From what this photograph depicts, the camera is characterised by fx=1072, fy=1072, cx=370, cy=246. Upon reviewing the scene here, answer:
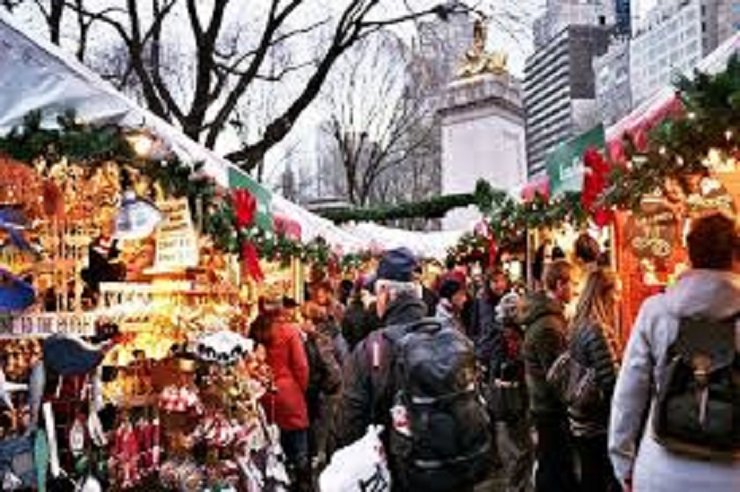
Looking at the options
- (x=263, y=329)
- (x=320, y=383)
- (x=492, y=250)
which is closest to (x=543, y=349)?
(x=263, y=329)

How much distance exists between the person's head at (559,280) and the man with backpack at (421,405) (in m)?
3.09

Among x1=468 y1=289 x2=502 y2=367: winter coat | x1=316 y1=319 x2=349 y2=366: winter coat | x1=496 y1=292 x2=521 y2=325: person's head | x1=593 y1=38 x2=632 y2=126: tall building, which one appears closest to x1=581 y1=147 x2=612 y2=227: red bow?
x1=468 y1=289 x2=502 y2=367: winter coat

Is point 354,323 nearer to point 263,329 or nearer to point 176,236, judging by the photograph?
point 263,329

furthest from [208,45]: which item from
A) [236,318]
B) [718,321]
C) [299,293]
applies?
[718,321]

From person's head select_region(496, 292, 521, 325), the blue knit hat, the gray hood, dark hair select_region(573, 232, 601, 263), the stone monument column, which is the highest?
the stone monument column

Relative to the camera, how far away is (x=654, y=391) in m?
4.26

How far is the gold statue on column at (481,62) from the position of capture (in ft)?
103

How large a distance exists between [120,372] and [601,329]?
3.15 metres

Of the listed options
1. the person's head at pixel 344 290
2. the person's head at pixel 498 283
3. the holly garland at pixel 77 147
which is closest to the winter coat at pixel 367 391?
the holly garland at pixel 77 147

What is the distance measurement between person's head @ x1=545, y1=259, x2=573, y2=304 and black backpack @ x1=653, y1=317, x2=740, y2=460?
13.0 ft

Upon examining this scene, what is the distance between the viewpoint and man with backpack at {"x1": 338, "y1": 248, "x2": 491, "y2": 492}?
4875mm

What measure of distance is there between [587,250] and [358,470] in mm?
4039

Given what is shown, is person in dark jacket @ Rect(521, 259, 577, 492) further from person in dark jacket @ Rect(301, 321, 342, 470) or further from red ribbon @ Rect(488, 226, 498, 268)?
red ribbon @ Rect(488, 226, 498, 268)

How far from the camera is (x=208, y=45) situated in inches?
750
